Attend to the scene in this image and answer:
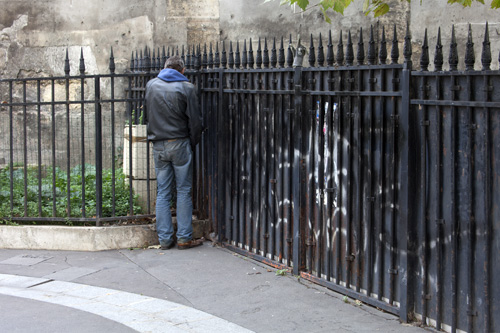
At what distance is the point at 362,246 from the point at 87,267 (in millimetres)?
2833

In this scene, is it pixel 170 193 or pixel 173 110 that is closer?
pixel 173 110

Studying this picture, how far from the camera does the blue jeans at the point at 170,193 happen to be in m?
7.14

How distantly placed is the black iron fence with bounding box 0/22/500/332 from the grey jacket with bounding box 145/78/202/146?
0.31 meters

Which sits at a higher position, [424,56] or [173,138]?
[424,56]

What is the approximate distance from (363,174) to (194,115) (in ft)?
7.73

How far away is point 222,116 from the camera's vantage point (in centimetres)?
712

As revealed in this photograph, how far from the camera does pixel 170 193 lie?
7215 mm

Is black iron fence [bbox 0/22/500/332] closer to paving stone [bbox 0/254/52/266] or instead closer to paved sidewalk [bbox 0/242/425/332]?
paved sidewalk [bbox 0/242/425/332]

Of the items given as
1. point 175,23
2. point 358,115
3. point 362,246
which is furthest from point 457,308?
point 175,23

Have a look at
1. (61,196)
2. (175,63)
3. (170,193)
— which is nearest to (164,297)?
(170,193)

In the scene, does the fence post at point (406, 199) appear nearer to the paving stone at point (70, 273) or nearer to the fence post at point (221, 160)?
the fence post at point (221, 160)

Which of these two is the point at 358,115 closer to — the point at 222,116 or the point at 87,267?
the point at 222,116

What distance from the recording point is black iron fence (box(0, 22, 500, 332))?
433 cm

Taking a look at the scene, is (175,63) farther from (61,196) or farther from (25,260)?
(25,260)
